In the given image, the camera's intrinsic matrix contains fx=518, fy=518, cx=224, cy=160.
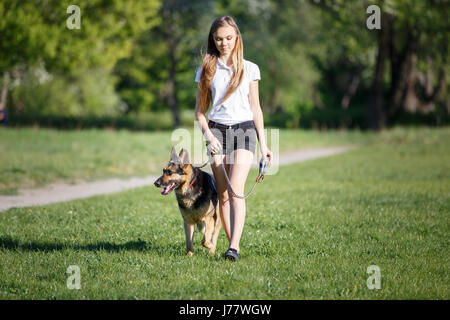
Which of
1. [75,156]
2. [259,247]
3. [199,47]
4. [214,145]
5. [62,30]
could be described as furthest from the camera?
[62,30]

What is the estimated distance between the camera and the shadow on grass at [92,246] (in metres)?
6.47

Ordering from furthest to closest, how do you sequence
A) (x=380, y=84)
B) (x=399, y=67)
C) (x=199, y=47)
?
(x=399, y=67), (x=380, y=84), (x=199, y=47)

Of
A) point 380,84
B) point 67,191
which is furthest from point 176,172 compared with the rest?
point 380,84

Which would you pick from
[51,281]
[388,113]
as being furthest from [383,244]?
[388,113]

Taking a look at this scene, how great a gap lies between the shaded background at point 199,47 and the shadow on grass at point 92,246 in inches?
615

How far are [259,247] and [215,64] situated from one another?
7.95ft

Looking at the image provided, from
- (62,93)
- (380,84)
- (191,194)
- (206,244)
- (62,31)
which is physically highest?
(62,31)

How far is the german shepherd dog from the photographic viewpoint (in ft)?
19.4

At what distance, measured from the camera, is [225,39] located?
5.58 meters

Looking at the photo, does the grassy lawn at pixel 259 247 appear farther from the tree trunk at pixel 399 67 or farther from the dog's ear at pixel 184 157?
the tree trunk at pixel 399 67

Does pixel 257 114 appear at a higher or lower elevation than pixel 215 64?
lower

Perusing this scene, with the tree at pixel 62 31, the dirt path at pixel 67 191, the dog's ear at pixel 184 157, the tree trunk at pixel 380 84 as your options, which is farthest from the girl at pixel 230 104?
the tree trunk at pixel 380 84

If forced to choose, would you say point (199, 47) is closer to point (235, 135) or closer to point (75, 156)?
point (75, 156)

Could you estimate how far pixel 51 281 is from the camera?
17.1ft
